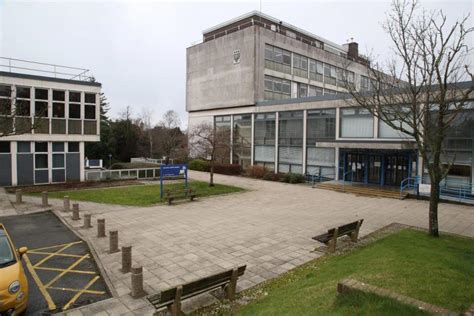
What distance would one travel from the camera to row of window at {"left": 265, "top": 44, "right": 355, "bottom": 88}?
35.0m

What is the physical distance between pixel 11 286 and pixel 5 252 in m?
1.20

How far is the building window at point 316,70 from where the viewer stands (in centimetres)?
3934

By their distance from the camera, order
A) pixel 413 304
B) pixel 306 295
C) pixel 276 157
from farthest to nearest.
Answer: pixel 276 157
pixel 306 295
pixel 413 304

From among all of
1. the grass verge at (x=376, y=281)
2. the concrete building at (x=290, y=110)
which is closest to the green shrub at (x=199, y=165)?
the concrete building at (x=290, y=110)

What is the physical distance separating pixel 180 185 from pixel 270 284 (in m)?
16.7

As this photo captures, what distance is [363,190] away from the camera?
21.5m

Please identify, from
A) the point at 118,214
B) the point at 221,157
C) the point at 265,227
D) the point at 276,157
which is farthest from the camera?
the point at 221,157

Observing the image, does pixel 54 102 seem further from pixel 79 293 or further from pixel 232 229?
pixel 79 293

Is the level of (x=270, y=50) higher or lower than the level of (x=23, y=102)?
higher

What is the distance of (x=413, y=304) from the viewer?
465cm

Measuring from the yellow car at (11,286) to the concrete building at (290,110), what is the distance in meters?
16.6

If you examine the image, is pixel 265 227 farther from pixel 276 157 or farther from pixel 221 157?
pixel 221 157

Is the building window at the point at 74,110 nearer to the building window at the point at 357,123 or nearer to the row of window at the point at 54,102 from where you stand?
the row of window at the point at 54,102

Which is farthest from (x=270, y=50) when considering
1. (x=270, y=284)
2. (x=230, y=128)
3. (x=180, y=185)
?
(x=270, y=284)
